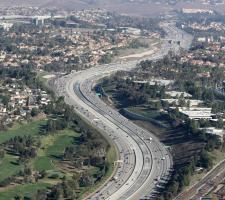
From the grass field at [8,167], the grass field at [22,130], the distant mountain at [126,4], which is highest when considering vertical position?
the grass field at [8,167]

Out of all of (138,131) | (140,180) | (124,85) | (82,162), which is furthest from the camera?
(124,85)

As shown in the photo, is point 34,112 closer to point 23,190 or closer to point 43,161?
point 43,161

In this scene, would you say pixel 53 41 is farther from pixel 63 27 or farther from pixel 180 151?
pixel 180 151

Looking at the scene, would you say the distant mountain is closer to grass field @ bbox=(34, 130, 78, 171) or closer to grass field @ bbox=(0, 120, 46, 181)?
grass field @ bbox=(0, 120, 46, 181)

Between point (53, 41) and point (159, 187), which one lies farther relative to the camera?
point (53, 41)

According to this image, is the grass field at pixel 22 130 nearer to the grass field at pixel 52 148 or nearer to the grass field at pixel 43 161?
the grass field at pixel 43 161

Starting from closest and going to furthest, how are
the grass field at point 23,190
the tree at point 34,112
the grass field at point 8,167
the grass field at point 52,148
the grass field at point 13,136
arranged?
the grass field at point 23,190, the grass field at point 8,167, the grass field at point 13,136, the grass field at point 52,148, the tree at point 34,112

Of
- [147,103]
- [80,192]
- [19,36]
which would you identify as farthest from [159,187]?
[19,36]

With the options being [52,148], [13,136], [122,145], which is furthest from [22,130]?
[122,145]

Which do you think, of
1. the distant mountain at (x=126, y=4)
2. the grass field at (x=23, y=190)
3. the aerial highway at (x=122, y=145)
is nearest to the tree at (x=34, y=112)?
the aerial highway at (x=122, y=145)
